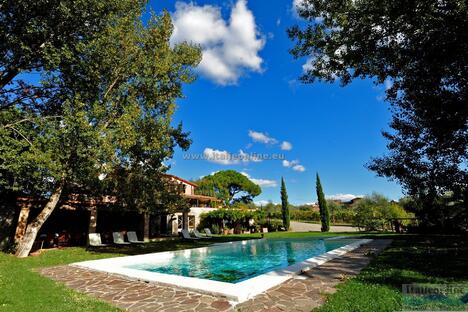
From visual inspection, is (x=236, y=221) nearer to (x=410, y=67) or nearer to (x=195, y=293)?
(x=410, y=67)

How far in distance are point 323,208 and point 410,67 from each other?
95.7 ft

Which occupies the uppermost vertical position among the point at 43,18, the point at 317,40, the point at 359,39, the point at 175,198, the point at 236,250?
the point at 43,18

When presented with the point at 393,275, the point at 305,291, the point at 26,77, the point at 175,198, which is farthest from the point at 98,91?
the point at 393,275

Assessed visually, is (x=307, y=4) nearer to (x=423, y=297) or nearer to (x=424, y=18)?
(x=424, y=18)

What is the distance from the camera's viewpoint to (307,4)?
11227 mm

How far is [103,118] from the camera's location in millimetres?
15148

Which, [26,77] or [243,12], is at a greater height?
[243,12]

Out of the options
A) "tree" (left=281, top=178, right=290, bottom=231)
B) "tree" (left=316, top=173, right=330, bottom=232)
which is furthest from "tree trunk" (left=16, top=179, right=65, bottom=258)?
"tree" (left=316, top=173, right=330, bottom=232)

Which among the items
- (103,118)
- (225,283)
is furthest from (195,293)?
(103,118)

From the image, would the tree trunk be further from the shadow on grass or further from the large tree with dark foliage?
the shadow on grass

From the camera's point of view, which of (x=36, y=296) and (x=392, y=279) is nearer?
(x=36, y=296)

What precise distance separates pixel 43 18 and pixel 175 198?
14.3 metres

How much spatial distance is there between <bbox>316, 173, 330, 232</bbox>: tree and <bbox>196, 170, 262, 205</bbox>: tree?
25.7 meters

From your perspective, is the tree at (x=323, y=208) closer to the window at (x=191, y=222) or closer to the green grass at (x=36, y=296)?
the window at (x=191, y=222)
